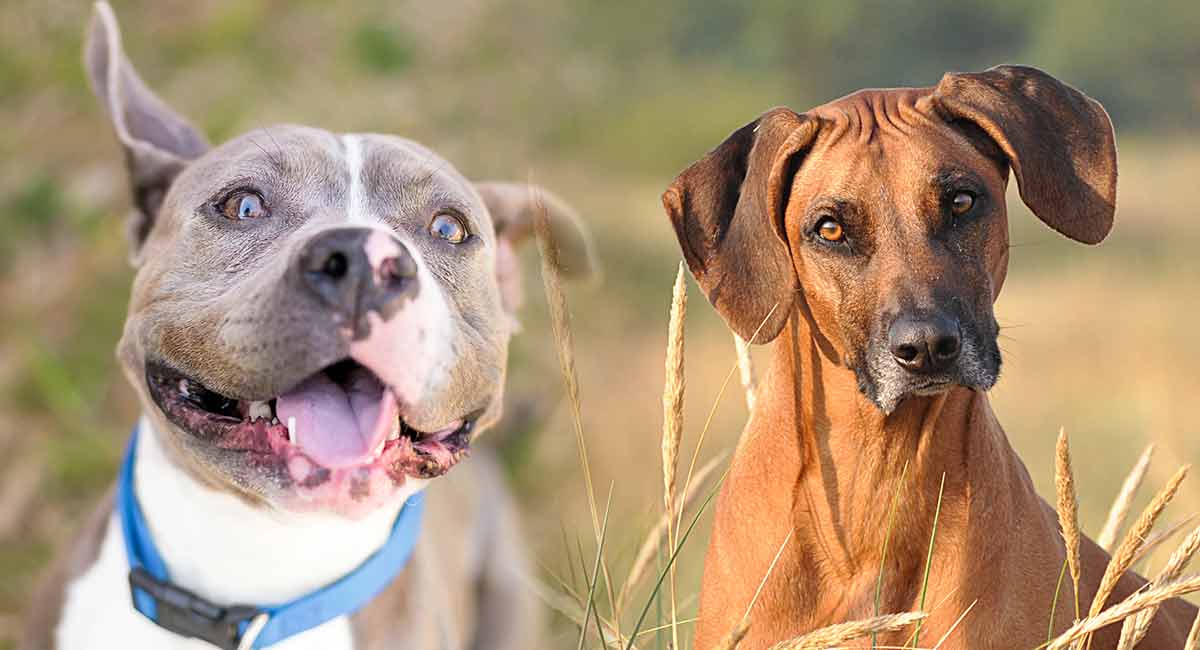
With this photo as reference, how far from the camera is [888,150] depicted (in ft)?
8.59

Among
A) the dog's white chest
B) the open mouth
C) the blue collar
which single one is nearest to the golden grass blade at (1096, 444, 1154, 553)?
the open mouth

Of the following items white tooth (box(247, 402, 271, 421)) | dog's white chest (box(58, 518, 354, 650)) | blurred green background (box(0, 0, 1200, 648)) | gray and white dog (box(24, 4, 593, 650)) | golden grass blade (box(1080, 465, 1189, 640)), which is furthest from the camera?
blurred green background (box(0, 0, 1200, 648))

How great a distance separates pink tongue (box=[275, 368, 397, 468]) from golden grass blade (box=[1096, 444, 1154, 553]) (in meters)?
1.47

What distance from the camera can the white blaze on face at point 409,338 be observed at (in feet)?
8.99

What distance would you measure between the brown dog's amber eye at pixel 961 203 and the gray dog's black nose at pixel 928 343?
0.27 m

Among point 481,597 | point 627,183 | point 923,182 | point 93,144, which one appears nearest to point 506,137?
point 627,183

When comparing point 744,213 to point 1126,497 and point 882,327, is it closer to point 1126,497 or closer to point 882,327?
point 882,327

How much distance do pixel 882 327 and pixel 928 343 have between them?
120 mm

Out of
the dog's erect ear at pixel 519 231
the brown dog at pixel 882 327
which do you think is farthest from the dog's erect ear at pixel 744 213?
the dog's erect ear at pixel 519 231

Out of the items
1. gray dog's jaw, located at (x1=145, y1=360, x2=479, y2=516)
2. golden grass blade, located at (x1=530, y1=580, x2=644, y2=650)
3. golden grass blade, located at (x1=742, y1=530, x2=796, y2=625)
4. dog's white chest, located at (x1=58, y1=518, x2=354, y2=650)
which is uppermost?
golden grass blade, located at (x1=742, y1=530, x2=796, y2=625)

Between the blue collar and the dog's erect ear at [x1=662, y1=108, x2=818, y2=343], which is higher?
the dog's erect ear at [x1=662, y1=108, x2=818, y2=343]

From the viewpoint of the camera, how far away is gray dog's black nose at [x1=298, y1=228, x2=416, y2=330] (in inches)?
106

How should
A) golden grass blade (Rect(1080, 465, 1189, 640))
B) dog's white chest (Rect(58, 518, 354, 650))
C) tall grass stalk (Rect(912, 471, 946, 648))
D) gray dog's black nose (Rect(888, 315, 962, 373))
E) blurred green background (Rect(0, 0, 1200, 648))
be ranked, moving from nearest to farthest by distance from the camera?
golden grass blade (Rect(1080, 465, 1189, 640)), gray dog's black nose (Rect(888, 315, 962, 373)), tall grass stalk (Rect(912, 471, 946, 648)), dog's white chest (Rect(58, 518, 354, 650)), blurred green background (Rect(0, 0, 1200, 648))

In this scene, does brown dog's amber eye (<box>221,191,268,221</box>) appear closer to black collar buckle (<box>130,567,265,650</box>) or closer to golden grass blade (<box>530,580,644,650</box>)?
black collar buckle (<box>130,567,265,650</box>)
